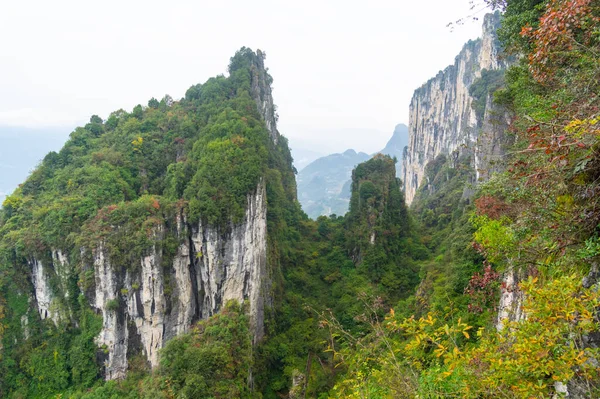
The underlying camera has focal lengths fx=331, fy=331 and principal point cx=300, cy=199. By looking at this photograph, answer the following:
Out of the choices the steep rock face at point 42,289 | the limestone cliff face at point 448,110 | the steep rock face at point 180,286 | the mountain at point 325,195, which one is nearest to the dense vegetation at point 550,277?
the steep rock face at point 180,286

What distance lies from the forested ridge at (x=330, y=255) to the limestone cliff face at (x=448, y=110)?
26.5 meters

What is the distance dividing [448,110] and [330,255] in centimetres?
4625

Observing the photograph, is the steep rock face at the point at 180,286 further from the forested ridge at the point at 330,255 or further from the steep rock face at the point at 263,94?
the steep rock face at the point at 263,94

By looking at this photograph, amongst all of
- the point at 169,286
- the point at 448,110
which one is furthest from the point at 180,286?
the point at 448,110

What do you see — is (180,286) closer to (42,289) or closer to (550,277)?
(42,289)

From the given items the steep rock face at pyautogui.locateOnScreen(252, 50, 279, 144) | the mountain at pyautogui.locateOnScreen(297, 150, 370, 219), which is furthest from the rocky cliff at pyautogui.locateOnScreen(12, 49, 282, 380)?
the mountain at pyautogui.locateOnScreen(297, 150, 370, 219)

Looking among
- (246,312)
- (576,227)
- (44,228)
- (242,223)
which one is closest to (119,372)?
(246,312)

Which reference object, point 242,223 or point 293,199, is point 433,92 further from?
point 242,223

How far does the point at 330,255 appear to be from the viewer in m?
31.9

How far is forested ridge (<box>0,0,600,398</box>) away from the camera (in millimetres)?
3395

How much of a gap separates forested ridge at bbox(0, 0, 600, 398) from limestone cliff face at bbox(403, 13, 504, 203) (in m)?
26.5

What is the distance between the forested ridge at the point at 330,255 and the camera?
3395 mm

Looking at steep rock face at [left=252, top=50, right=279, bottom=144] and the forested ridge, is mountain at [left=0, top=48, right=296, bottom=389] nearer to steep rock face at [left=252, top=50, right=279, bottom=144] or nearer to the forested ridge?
the forested ridge

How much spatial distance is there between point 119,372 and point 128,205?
9.52m
